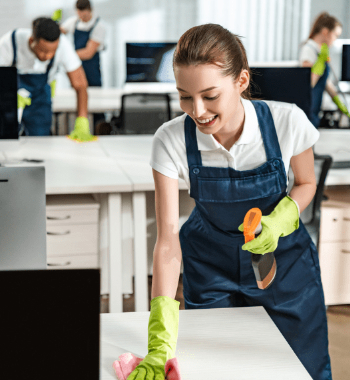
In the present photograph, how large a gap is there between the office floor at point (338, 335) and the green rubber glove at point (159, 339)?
127cm

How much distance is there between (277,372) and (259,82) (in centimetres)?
167

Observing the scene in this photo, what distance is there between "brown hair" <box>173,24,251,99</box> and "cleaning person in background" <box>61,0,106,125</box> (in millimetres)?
5204

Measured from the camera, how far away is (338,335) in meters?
2.45

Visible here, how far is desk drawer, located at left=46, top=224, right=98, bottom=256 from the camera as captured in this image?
2.24m

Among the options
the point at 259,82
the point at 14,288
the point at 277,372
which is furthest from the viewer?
the point at 259,82

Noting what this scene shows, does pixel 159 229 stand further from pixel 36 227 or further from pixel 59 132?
pixel 59 132

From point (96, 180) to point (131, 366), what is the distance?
4.28ft

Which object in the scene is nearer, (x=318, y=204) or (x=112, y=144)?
(x=318, y=204)

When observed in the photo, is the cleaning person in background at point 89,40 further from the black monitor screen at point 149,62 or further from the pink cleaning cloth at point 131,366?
the pink cleaning cloth at point 131,366

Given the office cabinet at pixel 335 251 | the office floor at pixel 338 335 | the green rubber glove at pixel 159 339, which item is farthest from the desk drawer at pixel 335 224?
the green rubber glove at pixel 159 339

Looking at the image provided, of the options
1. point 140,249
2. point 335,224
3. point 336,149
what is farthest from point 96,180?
point 336,149

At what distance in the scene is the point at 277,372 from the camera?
1.00 m

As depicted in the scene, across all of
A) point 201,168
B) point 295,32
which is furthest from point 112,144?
point 295,32

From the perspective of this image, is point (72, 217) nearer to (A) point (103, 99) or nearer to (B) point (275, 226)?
(B) point (275, 226)
